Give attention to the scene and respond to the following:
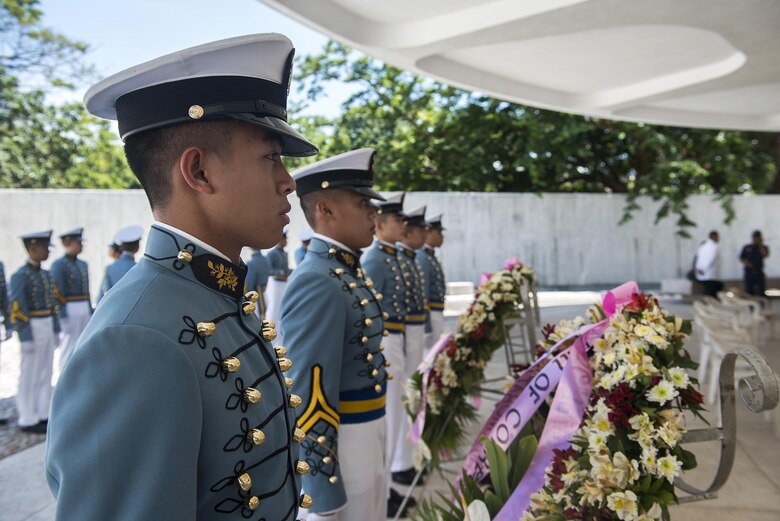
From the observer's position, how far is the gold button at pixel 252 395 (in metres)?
1.11

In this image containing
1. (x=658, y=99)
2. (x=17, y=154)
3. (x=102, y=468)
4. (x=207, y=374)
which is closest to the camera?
(x=102, y=468)

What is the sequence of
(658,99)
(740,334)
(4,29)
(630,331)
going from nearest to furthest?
(630,331) < (740,334) < (658,99) < (4,29)

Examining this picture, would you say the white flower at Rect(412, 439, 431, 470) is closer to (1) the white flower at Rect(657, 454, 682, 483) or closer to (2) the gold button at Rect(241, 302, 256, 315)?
(1) the white flower at Rect(657, 454, 682, 483)

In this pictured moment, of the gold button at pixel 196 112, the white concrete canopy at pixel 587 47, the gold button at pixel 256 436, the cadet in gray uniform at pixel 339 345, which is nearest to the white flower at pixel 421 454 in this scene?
the cadet in gray uniform at pixel 339 345

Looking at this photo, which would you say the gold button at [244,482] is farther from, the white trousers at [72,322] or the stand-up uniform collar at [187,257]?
the white trousers at [72,322]

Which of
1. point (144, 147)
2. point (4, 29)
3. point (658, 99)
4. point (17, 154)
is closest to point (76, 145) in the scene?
point (17, 154)

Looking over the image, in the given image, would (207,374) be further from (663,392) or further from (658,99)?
(658,99)

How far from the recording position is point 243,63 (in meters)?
1.17

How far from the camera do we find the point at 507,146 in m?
19.0

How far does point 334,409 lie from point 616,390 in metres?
1.00

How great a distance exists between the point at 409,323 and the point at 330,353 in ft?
11.4

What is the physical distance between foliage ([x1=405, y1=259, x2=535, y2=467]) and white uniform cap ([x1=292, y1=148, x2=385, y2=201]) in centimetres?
150

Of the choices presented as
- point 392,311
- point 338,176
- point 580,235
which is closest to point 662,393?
point 338,176

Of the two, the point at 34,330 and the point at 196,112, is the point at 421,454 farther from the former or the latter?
the point at 34,330
